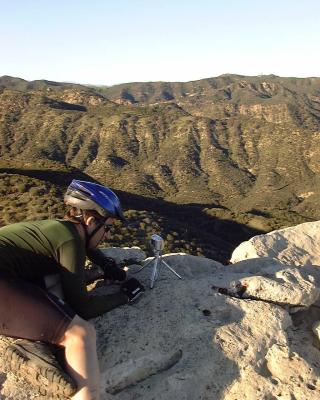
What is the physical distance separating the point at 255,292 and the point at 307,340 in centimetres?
95

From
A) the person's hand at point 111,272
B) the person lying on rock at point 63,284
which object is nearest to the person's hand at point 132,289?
the person lying on rock at point 63,284

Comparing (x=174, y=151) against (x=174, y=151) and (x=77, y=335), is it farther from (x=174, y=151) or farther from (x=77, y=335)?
(x=77, y=335)

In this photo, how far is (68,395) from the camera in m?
4.95

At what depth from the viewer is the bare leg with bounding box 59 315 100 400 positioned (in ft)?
16.2

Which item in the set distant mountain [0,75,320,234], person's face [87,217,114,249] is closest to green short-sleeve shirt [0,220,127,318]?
person's face [87,217,114,249]

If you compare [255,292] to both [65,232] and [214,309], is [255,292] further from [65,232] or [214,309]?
[65,232]

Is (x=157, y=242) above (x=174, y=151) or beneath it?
above

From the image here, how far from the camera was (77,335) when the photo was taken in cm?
508

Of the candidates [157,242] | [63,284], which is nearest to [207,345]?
[157,242]

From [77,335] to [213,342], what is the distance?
1.98 meters

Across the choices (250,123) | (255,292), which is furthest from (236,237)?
(250,123)

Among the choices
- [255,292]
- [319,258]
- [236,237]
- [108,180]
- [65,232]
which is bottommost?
[108,180]

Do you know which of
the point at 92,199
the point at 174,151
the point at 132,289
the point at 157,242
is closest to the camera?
the point at 92,199

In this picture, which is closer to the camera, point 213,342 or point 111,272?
point 213,342
